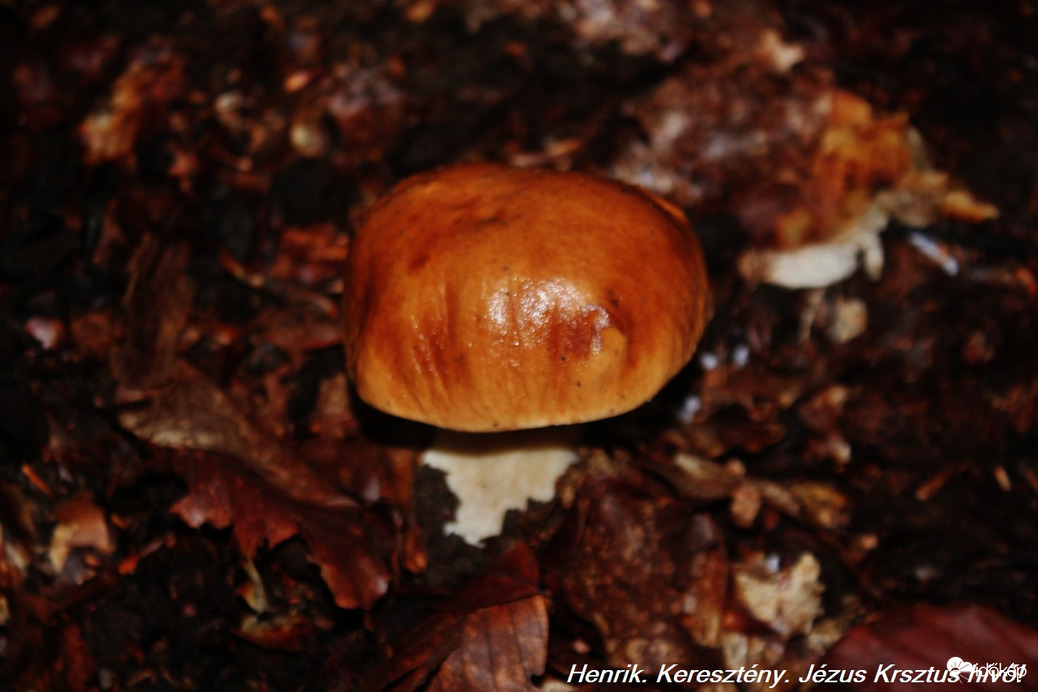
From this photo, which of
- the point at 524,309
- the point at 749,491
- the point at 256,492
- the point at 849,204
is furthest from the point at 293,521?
the point at 849,204

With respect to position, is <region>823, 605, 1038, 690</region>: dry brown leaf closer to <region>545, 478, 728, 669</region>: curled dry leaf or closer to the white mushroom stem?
<region>545, 478, 728, 669</region>: curled dry leaf

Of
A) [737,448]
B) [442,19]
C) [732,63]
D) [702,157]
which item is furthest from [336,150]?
[737,448]

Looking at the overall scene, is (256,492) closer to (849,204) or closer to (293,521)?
(293,521)

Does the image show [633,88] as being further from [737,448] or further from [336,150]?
[737,448]

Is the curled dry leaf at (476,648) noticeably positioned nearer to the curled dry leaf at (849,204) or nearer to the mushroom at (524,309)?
the mushroom at (524,309)

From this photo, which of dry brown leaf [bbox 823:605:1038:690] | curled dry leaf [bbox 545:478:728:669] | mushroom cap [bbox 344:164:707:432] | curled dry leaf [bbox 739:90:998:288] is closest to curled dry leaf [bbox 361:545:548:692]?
curled dry leaf [bbox 545:478:728:669]

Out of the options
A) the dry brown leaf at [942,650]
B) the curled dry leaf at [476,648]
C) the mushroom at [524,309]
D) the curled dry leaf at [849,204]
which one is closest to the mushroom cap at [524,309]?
the mushroom at [524,309]

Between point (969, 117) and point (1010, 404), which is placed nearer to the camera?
point (1010, 404)
